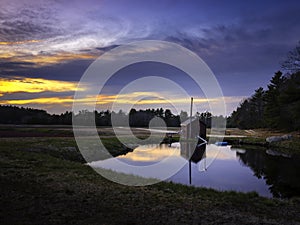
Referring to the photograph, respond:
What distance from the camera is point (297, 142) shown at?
45.6 m

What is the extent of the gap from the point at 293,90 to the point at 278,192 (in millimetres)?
28948

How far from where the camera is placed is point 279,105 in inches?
2333

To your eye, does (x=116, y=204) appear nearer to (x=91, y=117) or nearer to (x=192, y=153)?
(x=192, y=153)

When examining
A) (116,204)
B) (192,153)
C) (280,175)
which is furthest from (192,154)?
(116,204)

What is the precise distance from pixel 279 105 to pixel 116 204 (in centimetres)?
5702

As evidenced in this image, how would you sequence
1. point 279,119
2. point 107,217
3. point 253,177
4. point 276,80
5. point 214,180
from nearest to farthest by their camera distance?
point 107,217 → point 214,180 → point 253,177 → point 279,119 → point 276,80

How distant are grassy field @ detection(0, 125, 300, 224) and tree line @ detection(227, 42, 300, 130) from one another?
33169 mm

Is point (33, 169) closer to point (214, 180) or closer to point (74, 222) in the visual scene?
point (74, 222)

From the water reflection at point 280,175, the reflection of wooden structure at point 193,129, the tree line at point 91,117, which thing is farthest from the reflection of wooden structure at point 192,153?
the tree line at point 91,117

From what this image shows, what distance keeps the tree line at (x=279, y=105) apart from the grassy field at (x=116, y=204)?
33.2 metres

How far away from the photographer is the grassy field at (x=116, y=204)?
8.82m

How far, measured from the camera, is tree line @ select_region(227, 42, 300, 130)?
41.8 meters

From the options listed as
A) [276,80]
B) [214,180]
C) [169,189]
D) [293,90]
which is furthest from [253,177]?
[276,80]

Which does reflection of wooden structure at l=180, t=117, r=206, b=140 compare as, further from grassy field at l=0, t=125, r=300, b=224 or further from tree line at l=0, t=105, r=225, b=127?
grassy field at l=0, t=125, r=300, b=224
